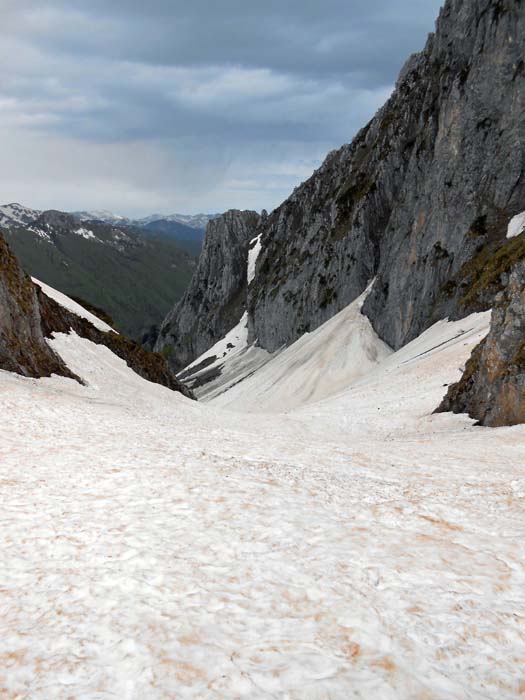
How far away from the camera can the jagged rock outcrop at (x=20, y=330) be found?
2741 centimetres

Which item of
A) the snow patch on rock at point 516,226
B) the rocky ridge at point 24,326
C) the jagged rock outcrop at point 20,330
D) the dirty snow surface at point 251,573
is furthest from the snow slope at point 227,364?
the dirty snow surface at point 251,573

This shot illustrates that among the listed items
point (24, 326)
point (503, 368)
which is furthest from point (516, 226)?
point (24, 326)

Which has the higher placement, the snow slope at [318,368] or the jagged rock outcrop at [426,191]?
the jagged rock outcrop at [426,191]

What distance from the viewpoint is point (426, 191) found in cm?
9388

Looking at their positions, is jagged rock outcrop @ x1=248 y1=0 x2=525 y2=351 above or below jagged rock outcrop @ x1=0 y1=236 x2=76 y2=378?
above

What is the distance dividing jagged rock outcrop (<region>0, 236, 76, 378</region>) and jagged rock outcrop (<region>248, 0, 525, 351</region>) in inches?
2127

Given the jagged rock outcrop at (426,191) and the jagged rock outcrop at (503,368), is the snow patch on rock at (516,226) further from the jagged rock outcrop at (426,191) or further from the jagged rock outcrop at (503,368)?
the jagged rock outcrop at (503,368)

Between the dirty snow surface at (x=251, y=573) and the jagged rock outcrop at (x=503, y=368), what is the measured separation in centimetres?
1118

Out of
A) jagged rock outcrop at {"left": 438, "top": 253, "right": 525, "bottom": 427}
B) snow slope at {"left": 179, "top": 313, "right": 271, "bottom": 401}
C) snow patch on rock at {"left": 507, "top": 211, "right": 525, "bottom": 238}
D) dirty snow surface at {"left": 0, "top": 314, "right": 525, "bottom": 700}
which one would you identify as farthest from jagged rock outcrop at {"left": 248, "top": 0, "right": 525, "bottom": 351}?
dirty snow surface at {"left": 0, "top": 314, "right": 525, "bottom": 700}

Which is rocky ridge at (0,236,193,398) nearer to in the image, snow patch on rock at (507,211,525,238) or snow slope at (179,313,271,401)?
snow patch on rock at (507,211,525,238)

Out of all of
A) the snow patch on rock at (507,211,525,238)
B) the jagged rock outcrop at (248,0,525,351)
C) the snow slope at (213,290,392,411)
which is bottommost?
the snow slope at (213,290,392,411)

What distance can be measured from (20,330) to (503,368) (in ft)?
99.2

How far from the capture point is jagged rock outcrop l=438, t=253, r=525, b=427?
26.8 m

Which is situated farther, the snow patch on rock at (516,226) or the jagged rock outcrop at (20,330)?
the snow patch on rock at (516,226)
